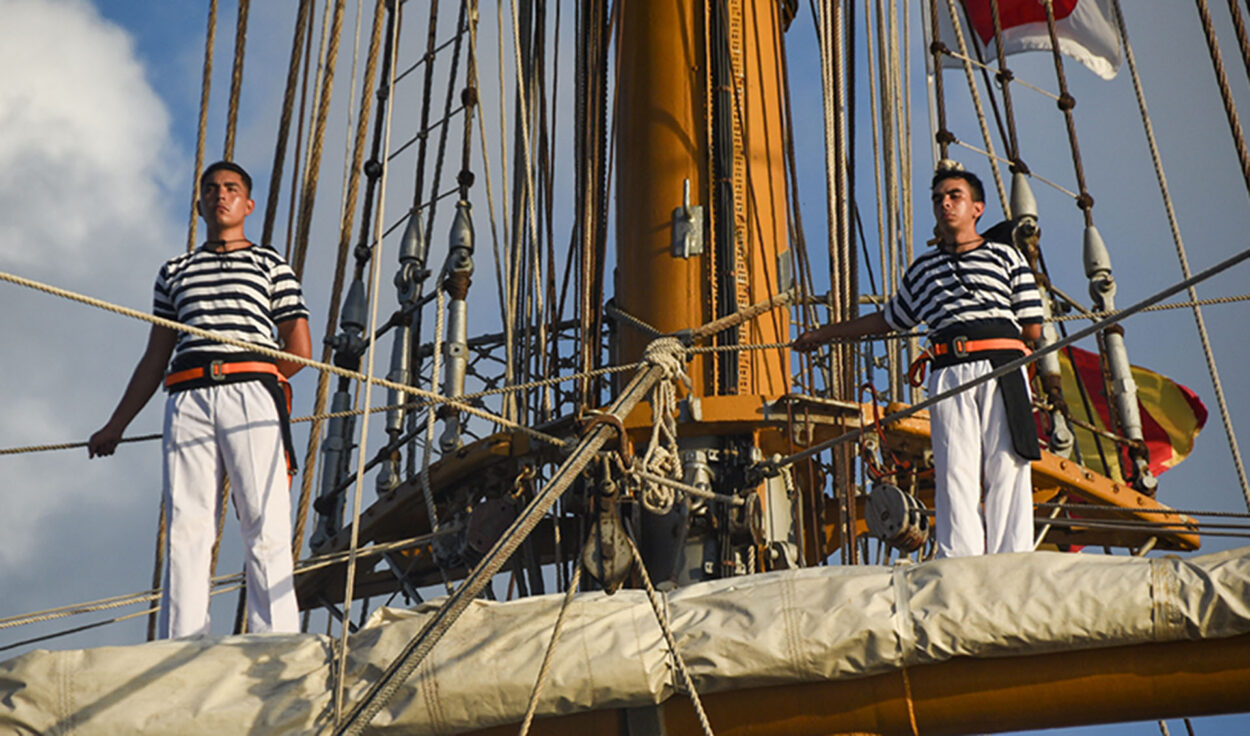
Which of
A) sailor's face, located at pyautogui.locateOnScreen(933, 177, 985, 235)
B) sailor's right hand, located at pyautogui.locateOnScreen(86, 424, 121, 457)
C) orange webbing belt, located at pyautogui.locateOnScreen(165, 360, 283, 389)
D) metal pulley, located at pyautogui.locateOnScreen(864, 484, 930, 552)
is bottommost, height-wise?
metal pulley, located at pyautogui.locateOnScreen(864, 484, 930, 552)

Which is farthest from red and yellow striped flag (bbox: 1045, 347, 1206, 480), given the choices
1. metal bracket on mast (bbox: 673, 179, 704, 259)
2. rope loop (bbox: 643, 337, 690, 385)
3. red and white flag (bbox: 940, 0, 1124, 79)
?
rope loop (bbox: 643, 337, 690, 385)

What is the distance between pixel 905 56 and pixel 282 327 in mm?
5274

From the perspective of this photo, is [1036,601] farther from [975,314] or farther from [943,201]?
[943,201]

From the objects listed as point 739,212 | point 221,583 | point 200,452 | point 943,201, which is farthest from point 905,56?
point 200,452

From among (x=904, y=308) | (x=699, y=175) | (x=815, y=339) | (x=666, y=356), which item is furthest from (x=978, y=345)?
(x=699, y=175)

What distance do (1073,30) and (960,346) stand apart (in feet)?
22.3

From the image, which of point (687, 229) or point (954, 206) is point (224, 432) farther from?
point (687, 229)

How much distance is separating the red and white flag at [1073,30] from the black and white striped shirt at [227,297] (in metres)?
6.85

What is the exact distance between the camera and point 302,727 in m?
3.79

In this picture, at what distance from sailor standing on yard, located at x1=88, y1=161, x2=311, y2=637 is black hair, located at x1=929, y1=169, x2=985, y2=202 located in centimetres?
197

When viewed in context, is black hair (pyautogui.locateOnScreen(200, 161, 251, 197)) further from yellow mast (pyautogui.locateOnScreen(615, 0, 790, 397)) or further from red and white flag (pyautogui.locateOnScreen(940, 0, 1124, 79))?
red and white flag (pyautogui.locateOnScreen(940, 0, 1124, 79))

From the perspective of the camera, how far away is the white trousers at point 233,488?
409cm

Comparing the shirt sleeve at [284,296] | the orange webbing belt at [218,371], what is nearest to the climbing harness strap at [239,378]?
the orange webbing belt at [218,371]

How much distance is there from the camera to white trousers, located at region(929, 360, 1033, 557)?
431 centimetres
